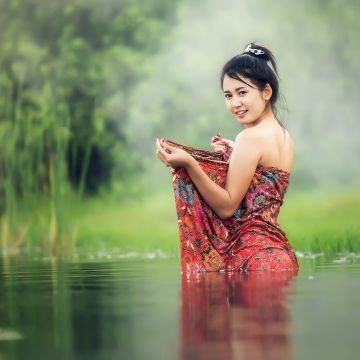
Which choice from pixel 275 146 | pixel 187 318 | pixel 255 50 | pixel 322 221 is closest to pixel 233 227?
pixel 275 146

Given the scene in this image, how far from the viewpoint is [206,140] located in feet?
48.0

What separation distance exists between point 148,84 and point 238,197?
422 inches

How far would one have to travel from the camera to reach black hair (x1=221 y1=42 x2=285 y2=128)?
4.71m

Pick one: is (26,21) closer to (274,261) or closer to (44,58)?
(44,58)

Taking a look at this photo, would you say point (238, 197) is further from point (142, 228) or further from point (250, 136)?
point (142, 228)

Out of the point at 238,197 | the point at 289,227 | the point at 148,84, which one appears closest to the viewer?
the point at 238,197

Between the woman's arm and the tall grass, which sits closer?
the woman's arm

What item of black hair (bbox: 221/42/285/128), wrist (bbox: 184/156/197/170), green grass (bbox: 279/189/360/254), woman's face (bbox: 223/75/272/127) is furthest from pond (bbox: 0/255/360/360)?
green grass (bbox: 279/189/360/254)

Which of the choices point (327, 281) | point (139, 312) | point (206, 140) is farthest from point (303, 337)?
point (206, 140)

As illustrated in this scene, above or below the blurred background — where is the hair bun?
below

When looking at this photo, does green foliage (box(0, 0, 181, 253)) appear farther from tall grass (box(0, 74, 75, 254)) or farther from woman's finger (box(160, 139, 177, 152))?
woman's finger (box(160, 139, 177, 152))

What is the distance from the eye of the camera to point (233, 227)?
460cm

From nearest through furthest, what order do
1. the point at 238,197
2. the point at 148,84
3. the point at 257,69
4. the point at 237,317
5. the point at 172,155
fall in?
the point at 237,317 < the point at 172,155 < the point at 238,197 < the point at 257,69 < the point at 148,84

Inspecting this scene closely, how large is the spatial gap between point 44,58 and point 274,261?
36.2 ft
